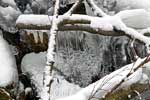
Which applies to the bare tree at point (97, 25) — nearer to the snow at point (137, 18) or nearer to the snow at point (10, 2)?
the snow at point (137, 18)

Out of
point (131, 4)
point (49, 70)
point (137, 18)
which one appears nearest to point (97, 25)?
point (137, 18)

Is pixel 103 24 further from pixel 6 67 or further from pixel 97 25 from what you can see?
pixel 6 67

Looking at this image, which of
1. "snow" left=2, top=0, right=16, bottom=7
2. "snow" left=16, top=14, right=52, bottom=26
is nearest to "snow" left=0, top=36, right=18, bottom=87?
"snow" left=16, top=14, right=52, bottom=26

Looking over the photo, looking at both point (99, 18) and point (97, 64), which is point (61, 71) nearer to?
point (97, 64)

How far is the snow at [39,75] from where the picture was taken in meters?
3.99

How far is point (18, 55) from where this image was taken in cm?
421

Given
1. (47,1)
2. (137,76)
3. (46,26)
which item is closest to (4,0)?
(47,1)

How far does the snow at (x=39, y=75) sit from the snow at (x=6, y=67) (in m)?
0.26

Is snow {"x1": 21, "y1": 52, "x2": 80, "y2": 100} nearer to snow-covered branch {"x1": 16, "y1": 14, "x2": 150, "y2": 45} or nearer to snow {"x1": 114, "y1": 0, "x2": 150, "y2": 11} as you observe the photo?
snow-covered branch {"x1": 16, "y1": 14, "x2": 150, "y2": 45}

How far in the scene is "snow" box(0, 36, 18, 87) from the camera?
367 centimetres

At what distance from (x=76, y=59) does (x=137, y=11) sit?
3.03ft

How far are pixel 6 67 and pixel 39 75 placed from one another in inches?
18.2

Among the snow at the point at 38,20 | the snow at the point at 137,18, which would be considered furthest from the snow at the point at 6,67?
the snow at the point at 137,18

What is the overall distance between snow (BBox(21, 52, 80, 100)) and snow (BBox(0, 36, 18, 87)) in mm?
258
